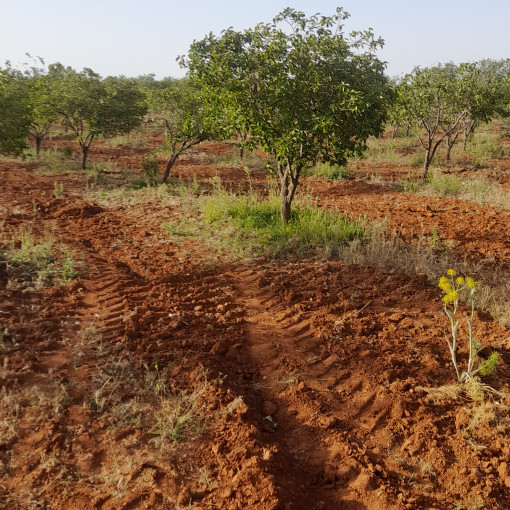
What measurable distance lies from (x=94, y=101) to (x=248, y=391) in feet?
34.6

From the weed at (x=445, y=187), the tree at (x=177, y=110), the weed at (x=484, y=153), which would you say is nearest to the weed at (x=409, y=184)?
the weed at (x=445, y=187)

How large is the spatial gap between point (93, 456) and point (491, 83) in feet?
50.0

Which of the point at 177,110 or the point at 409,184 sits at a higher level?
the point at 177,110

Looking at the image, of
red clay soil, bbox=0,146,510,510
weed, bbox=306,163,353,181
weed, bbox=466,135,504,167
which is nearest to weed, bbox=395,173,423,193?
weed, bbox=306,163,353,181

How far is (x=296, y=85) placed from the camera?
572 cm

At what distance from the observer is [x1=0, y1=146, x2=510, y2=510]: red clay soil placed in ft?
Answer: 8.36

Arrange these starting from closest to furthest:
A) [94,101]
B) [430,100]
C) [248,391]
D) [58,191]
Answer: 1. [248,391]
2. [58,191]
3. [94,101]
4. [430,100]

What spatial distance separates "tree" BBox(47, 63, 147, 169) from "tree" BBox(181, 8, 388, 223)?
6290 mm

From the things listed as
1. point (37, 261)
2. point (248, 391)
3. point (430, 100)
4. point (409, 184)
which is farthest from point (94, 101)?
point (248, 391)

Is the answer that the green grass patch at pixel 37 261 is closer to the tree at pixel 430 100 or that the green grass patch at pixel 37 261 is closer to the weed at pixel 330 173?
the weed at pixel 330 173

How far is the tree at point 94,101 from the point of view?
435 inches

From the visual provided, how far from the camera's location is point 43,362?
138 inches

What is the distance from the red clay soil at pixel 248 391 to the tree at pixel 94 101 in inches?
290

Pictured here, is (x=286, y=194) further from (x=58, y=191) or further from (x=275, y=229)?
(x=58, y=191)
